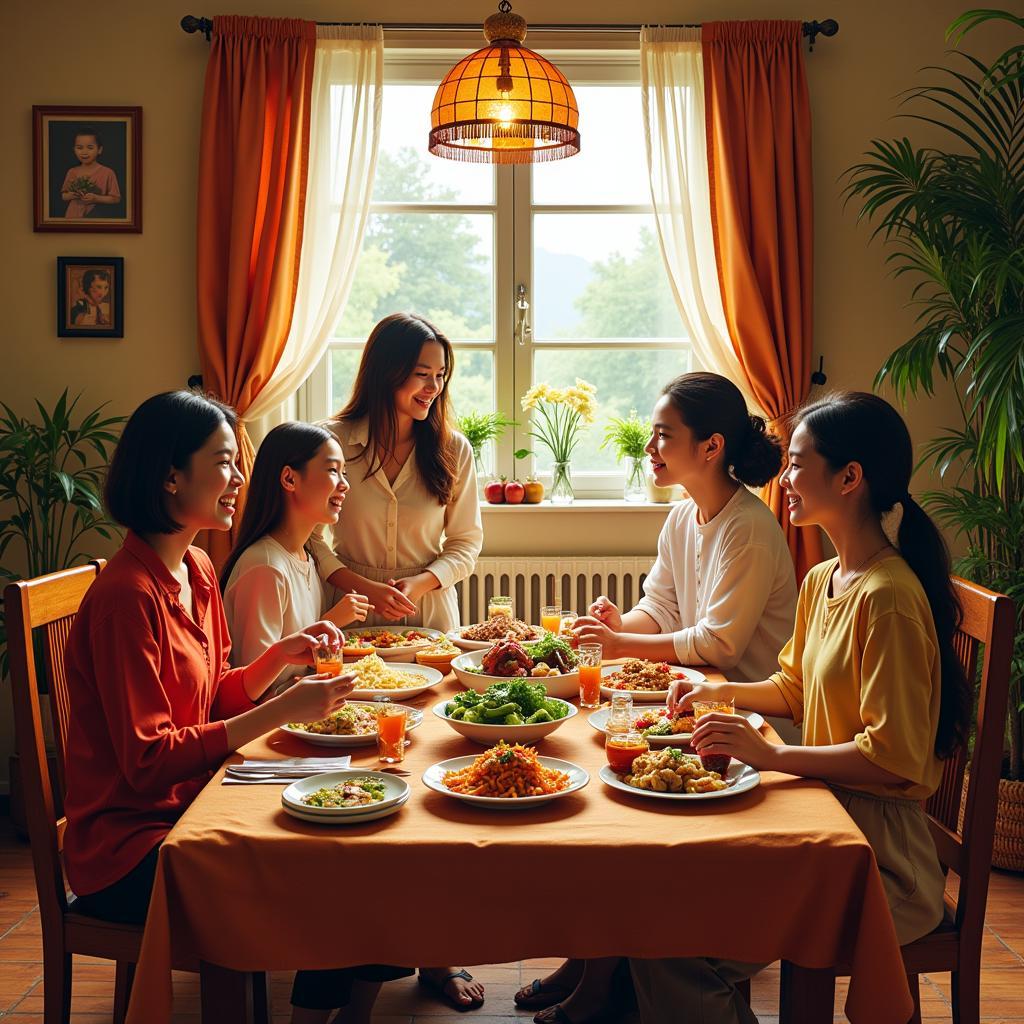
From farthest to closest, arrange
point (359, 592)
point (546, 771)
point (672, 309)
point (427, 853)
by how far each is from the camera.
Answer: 1. point (672, 309)
2. point (359, 592)
3. point (546, 771)
4. point (427, 853)

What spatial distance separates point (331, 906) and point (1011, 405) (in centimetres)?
243

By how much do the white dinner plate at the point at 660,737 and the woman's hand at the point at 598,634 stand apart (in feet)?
1.02

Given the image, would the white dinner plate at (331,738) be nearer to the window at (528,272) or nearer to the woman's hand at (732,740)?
the woman's hand at (732,740)

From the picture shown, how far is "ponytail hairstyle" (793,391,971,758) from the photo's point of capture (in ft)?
6.04

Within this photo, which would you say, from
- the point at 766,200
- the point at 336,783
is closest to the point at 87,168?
the point at 766,200

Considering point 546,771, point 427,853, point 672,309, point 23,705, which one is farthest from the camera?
point 672,309

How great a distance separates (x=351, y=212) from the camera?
4.01 meters

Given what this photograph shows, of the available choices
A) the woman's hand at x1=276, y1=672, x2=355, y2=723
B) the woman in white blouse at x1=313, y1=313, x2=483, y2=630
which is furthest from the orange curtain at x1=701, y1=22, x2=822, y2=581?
the woman's hand at x1=276, y1=672, x2=355, y2=723

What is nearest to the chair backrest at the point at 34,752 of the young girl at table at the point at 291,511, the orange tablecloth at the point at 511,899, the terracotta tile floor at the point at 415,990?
the orange tablecloth at the point at 511,899

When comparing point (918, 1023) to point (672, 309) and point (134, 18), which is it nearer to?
point (672, 309)

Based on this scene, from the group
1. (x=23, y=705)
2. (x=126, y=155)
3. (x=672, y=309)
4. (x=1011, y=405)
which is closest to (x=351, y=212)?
(x=126, y=155)

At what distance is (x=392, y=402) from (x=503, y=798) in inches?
66.9

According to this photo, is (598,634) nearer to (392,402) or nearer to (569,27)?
(392,402)

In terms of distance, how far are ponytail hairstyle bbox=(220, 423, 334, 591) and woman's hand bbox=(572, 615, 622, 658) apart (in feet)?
2.52
